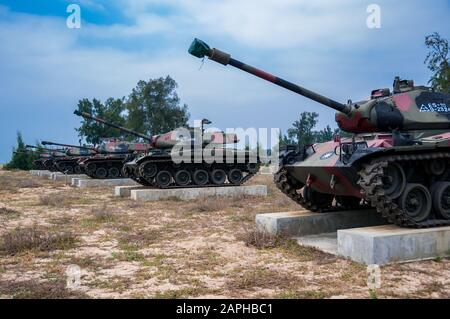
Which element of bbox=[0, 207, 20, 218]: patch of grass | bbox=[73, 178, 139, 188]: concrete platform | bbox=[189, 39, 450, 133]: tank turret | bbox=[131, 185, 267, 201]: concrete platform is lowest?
bbox=[0, 207, 20, 218]: patch of grass

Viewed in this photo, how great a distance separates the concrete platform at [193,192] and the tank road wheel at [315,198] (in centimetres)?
755

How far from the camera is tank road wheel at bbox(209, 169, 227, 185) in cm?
1805

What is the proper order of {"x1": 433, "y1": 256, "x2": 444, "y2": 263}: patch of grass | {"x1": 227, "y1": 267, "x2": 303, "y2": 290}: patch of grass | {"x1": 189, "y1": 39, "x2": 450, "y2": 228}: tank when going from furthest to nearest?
{"x1": 189, "y1": 39, "x2": 450, "y2": 228}: tank → {"x1": 433, "y1": 256, "x2": 444, "y2": 263}: patch of grass → {"x1": 227, "y1": 267, "x2": 303, "y2": 290}: patch of grass

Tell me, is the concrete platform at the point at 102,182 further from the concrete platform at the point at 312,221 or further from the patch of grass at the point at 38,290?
the patch of grass at the point at 38,290

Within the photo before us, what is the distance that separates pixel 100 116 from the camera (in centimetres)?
6209

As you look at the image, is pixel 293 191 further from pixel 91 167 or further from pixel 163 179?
pixel 91 167

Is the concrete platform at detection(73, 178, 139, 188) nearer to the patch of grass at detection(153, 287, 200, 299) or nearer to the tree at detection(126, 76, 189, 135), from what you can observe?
the patch of grass at detection(153, 287, 200, 299)

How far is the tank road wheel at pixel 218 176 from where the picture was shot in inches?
711

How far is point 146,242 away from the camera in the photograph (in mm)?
8742

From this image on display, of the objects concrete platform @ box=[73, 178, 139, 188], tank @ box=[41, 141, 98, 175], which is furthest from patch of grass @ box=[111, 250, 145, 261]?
tank @ box=[41, 141, 98, 175]

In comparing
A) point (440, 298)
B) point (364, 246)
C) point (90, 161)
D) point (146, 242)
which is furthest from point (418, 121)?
point (90, 161)

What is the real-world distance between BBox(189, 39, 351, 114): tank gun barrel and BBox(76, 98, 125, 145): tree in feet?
159

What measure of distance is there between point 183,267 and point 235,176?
464 inches
